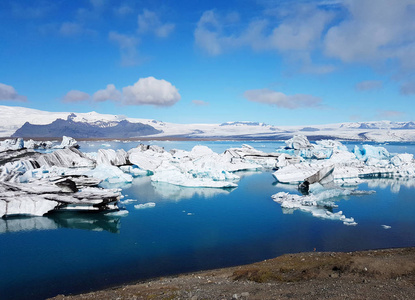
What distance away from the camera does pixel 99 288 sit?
5133 mm

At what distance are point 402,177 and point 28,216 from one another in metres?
21.2

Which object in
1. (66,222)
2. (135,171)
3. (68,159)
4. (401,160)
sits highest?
(401,160)

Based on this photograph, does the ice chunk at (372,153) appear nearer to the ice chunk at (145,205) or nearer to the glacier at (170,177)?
the glacier at (170,177)

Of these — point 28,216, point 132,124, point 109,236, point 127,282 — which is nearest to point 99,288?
point 127,282

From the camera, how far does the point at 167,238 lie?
773 centimetres

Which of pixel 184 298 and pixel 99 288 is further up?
pixel 184 298

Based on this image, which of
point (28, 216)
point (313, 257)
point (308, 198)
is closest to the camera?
point (313, 257)

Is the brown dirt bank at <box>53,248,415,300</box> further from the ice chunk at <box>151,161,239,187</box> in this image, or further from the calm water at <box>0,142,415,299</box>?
the ice chunk at <box>151,161,239,187</box>

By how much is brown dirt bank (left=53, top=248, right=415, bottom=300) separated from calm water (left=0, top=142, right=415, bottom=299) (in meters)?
0.93

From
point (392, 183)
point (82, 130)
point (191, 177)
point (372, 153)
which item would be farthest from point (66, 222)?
point (82, 130)

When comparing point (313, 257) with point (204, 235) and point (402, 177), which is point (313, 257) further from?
point (402, 177)

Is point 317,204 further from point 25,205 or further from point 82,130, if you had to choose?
point 82,130

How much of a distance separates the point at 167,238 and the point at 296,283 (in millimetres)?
4239

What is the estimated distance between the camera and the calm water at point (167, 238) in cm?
572
